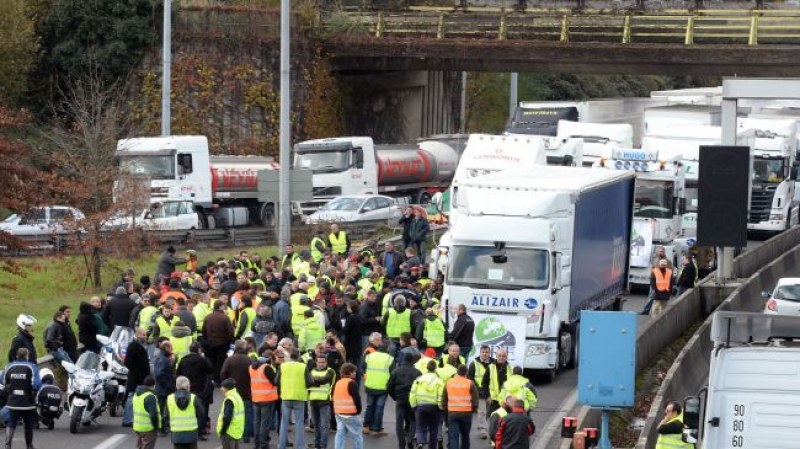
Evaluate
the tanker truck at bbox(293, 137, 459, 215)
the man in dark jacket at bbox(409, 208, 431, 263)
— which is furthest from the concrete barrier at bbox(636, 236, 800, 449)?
the tanker truck at bbox(293, 137, 459, 215)

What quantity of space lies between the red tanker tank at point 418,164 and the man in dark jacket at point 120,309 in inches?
1211

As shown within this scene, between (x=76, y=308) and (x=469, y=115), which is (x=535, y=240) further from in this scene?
(x=469, y=115)

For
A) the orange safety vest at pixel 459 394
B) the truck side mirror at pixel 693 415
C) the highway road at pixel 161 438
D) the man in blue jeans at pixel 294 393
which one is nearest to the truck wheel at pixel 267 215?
the highway road at pixel 161 438

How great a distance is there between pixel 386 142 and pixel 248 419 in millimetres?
48610

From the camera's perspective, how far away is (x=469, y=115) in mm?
80250

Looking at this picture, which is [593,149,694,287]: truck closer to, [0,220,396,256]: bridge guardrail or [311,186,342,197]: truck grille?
[0,220,396,256]: bridge guardrail

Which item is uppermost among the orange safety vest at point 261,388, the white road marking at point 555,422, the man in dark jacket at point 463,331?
the man in dark jacket at point 463,331

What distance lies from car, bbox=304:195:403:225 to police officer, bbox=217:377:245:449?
27.4m

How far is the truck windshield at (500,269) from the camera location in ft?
87.6

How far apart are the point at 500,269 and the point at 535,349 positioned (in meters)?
1.37

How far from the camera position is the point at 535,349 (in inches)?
1054

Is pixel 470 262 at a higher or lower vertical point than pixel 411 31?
lower

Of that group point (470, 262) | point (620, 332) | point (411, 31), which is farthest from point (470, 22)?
point (620, 332)

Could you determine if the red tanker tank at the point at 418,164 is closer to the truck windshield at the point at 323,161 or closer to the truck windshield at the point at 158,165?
the truck windshield at the point at 323,161
